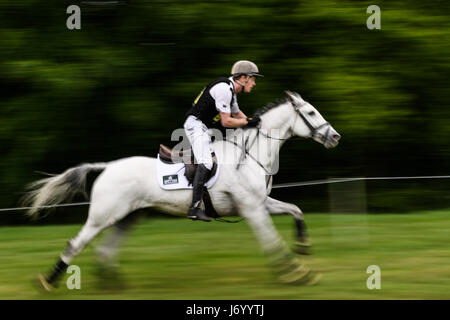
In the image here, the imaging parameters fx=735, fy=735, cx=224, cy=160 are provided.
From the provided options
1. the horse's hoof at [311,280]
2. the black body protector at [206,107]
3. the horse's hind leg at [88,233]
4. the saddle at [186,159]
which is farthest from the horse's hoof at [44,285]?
the horse's hoof at [311,280]

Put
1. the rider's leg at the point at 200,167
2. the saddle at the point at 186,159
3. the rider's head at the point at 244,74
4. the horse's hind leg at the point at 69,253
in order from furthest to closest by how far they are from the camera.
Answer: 1. the rider's head at the point at 244,74
2. the saddle at the point at 186,159
3. the rider's leg at the point at 200,167
4. the horse's hind leg at the point at 69,253

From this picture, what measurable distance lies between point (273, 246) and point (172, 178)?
1.31 m

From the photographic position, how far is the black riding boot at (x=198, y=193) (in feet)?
25.7

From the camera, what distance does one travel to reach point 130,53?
1346cm

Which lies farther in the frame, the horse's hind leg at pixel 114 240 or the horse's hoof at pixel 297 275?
the horse's hind leg at pixel 114 240

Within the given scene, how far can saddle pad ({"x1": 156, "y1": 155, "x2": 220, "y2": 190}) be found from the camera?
7.91 metres

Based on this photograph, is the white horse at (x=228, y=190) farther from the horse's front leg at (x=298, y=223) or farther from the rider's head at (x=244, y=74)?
the rider's head at (x=244, y=74)

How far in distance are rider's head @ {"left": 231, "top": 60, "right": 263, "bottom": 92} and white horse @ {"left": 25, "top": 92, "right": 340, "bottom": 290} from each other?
1.54 ft

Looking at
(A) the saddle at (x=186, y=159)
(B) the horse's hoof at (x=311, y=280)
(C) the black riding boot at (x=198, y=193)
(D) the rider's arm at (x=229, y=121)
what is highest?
(D) the rider's arm at (x=229, y=121)

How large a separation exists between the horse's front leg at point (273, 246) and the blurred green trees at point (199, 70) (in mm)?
5257

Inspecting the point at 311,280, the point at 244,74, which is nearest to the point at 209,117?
the point at 244,74

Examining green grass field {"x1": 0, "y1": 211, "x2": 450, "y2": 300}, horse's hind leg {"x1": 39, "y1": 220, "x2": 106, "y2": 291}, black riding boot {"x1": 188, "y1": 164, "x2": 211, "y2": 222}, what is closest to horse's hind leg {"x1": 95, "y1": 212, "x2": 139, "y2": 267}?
green grass field {"x1": 0, "y1": 211, "x2": 450, "y2": 300}

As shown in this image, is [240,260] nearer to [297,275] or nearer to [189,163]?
[297,275]

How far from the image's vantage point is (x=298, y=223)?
8156mm
